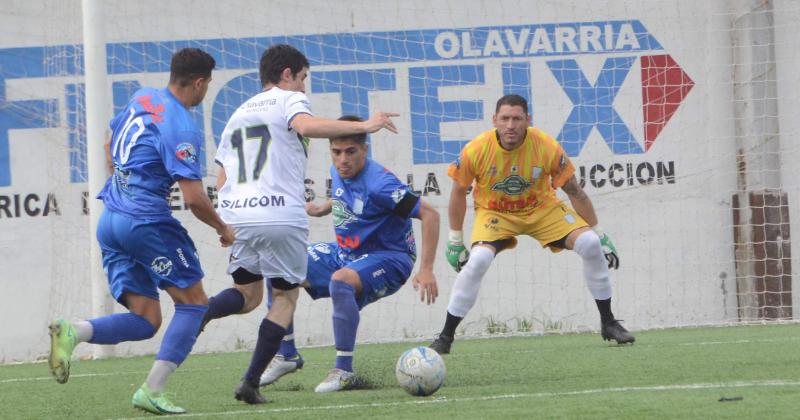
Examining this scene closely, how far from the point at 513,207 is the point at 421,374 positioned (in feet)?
9.61

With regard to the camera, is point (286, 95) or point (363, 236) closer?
point (286, 95)

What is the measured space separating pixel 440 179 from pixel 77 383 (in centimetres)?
445

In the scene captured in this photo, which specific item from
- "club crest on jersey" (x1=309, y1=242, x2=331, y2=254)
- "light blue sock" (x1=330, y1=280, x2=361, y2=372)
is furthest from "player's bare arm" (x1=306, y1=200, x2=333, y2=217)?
"light blue sock" (x1=330, y1=280, x2=361, y2=372)

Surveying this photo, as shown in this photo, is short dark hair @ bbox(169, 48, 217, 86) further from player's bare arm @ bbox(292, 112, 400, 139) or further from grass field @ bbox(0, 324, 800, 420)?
grass field @ bbox(0, 324, 800, 420)

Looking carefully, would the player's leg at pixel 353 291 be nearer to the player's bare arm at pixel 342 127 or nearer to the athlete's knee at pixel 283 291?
the athlete's knee at pixel 283 291

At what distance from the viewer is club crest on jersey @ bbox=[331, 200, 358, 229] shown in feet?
23.1

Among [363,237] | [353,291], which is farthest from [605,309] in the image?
[353,291]

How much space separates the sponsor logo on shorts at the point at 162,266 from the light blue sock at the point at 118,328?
0.99ft

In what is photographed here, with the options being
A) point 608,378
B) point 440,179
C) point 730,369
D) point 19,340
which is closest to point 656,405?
point 608,378

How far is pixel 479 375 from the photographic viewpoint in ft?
23.0

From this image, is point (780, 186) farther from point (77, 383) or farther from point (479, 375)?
point (77, 383)

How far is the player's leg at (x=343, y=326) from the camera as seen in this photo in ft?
21.0

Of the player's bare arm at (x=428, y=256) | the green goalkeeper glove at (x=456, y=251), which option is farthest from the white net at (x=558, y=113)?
the player's bare arm at (x=428, y=256)

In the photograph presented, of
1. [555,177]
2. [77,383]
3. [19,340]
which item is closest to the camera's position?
[77,383]
